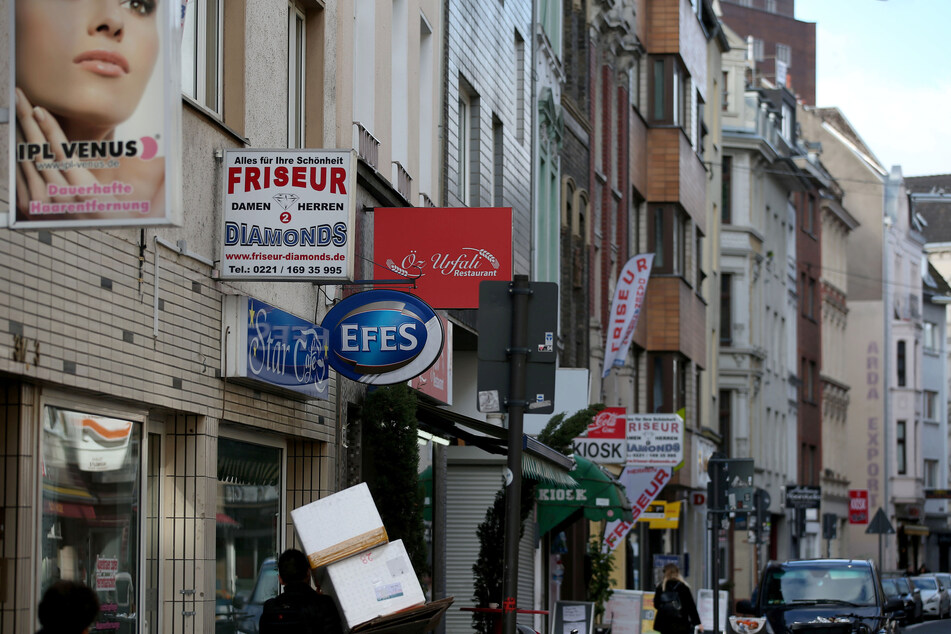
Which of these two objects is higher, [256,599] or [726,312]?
[726,312]

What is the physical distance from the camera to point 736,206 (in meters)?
53.4

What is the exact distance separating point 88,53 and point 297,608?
346 cm

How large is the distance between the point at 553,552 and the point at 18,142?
20.5 m

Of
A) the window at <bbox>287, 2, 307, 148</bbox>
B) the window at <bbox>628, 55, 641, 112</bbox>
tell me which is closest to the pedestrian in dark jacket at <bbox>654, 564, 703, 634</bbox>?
the window at <bbox>287, 2, 307, 148</bbox>

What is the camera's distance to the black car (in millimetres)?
19516

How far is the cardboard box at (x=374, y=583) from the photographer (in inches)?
363

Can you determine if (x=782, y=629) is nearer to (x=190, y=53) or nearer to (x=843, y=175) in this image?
(x=190, y=53)

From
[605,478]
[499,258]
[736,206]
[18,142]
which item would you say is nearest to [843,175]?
[736,206]

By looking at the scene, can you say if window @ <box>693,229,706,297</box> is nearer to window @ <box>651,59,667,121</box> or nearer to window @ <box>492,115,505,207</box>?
window @ <box>651,59,667,121</box>

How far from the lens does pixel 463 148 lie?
20547 millimetres

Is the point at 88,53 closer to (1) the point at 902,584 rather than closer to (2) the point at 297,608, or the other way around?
(2) the point at 297,608

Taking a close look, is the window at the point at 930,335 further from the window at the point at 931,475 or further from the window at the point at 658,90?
the window at the point at 658,90

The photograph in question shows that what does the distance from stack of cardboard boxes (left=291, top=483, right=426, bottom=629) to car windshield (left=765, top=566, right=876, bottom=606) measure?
1179 centimetres

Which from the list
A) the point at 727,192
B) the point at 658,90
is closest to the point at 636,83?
the point at 658,90
